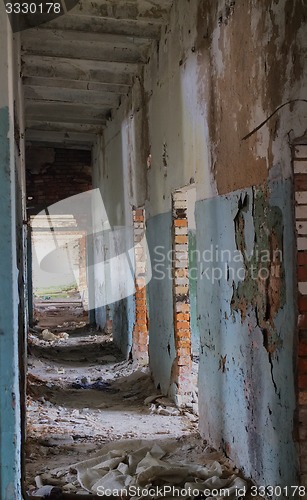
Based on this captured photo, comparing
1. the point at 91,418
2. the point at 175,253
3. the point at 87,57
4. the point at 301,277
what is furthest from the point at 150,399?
the point at 87,57

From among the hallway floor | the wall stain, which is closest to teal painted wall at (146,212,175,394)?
the hallway floor


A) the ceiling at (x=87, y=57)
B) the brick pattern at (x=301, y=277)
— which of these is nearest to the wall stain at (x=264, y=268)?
the brick pattern at (x=301, y=277)

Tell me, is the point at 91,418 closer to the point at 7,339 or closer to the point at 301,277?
the point at 7,339

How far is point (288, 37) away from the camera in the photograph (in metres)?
2.92

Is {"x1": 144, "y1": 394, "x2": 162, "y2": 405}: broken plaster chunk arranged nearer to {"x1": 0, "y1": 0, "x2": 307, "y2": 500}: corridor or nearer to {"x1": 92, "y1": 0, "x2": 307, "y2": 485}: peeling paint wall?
{"x1": 0, "y1": 0, "x2": 307, "y2": 500}: corridor

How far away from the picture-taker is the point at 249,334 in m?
3.58

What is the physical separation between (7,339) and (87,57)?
4.46 meters

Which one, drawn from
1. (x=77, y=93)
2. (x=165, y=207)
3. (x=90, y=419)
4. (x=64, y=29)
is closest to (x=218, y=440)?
(x=90, y=419)

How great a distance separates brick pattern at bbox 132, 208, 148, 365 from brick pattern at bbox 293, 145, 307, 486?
434cm

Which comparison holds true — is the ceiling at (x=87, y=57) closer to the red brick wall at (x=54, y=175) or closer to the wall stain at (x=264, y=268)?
the red brick wall at (x=54, y=175)

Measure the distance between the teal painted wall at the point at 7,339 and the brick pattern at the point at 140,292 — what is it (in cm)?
465

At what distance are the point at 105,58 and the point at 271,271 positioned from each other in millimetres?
3991

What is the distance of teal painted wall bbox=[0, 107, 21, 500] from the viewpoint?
251cm

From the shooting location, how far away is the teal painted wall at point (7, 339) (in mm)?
2508
